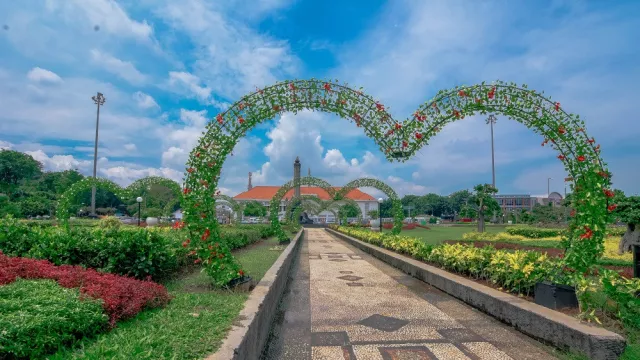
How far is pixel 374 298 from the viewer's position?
6469 millimetres

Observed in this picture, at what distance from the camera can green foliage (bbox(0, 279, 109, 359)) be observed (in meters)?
2.46

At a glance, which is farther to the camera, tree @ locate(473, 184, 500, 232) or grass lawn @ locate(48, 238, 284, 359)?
tree @ locate(473, 184, 500, 232)

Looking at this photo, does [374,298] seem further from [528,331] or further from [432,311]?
[528,331]

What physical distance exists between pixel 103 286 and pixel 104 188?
17328 millimetres

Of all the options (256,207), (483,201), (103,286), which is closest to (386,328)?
(103,286)

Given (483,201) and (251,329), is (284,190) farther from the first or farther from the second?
(251,329)

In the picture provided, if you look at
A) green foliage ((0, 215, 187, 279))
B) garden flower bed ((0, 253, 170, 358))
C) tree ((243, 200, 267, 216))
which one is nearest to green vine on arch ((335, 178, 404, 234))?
green foliage ((0, 215, 187, 279))

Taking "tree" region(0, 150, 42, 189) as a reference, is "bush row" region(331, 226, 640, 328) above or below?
below

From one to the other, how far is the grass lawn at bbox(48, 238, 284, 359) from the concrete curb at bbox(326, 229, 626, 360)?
3041 mm

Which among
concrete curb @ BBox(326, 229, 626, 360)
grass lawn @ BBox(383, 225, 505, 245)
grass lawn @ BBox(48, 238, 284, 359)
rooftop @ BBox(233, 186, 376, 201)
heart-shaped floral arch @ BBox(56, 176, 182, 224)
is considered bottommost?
grass lawn @ BBox(383, 225, 505, 245)

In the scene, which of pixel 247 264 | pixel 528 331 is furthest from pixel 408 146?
pixel 247 264

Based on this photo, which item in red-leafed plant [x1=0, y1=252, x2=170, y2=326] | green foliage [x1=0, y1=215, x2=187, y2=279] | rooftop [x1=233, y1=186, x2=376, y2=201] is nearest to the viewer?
red-leafed plant [x1=0, y1=252, x2=170, y2=326]

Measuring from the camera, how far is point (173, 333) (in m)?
3.09

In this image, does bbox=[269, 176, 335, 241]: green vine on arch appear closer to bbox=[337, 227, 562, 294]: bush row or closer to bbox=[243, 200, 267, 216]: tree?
bbox=[337, 227, 562, 294]: bush row
